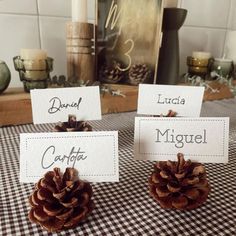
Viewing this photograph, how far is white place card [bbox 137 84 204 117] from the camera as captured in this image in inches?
14.5

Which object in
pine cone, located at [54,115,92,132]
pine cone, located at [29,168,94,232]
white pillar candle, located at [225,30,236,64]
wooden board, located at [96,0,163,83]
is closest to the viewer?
pine cone, located at [29,168,94,232]

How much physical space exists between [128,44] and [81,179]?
0.42 metres

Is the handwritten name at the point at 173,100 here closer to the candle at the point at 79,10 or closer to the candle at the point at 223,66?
the candle at the point at 79,10

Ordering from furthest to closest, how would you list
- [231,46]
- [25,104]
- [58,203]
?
[231,46], [25,104], [58,203]

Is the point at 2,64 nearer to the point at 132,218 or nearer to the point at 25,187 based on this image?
the point at 25,187

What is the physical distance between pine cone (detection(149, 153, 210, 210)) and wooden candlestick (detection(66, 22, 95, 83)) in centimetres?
34

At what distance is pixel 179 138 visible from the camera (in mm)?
295

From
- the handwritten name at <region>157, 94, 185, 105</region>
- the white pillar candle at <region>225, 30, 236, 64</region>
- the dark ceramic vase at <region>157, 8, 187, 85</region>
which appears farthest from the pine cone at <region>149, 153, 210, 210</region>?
the white pillar candle at <region>225, 30, 236, 64</region>

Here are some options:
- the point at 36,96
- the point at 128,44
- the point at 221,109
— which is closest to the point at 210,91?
the point at 221,109

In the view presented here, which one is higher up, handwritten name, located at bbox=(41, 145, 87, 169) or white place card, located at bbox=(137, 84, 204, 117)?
white place card, located at bbox=(137, 84, 204, 117)

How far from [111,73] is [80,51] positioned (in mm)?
93

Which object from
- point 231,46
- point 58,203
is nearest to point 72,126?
point 58,203

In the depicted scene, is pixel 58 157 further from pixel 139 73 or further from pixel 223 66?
pixel 223 66

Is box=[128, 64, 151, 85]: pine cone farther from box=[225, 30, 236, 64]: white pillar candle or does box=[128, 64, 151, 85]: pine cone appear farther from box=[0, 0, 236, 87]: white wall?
box=[225, 30, 236, 64]: white pillar candle
